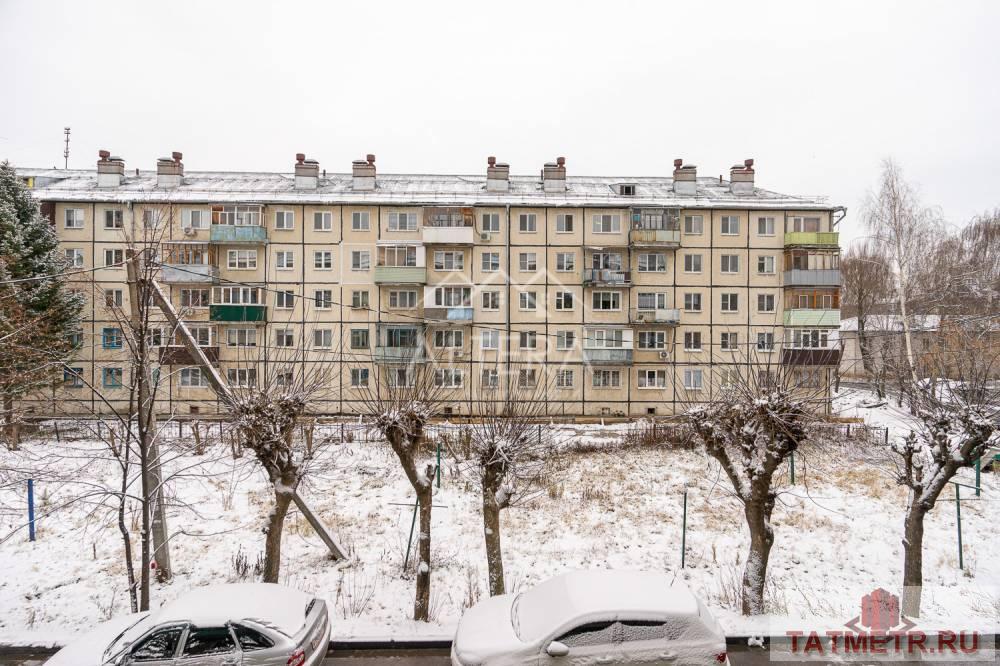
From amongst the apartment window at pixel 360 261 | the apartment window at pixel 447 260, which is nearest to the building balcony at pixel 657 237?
the apartment window at pixel 447 260

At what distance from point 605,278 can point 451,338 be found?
32.1ft

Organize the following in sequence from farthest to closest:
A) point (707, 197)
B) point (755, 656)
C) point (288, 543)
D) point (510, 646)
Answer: point (707, 197)
point (288, 543)
point (755, 656)
point (510, 646)

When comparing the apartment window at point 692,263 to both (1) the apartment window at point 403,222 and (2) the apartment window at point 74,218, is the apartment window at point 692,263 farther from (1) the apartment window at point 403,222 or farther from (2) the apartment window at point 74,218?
(2) the apartment window at point 74,218

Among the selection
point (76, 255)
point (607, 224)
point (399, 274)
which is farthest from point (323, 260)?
point (607, 224)

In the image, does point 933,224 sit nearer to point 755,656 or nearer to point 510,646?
point 755,656

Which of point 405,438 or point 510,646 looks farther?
point 405,438

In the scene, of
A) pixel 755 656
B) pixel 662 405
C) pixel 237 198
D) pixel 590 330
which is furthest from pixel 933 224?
pixel 237 198

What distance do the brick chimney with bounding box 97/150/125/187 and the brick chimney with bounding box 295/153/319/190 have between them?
10.9 m

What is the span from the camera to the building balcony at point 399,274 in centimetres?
3030

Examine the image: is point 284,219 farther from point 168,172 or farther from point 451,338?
point 451,338

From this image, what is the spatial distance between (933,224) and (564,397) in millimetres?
23822

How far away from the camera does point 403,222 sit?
31.2 m

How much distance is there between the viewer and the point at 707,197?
3216 centimetres

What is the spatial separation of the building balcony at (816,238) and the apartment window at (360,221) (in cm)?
2488
